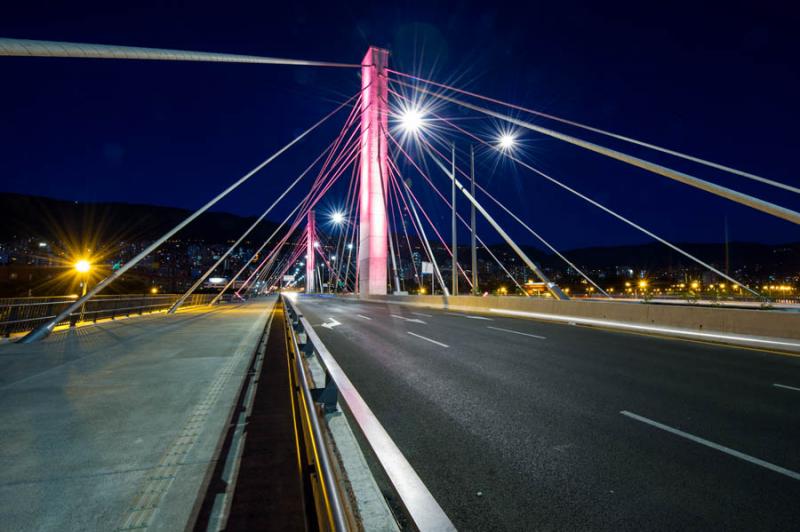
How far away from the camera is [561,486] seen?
3.24m

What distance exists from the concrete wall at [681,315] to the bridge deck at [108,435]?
523 inches

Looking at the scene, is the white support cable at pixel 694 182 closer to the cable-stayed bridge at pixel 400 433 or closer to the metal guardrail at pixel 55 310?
the cable-stayed bridge at pixel 400 433

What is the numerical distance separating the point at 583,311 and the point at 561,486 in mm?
15249

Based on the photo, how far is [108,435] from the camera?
4062mm

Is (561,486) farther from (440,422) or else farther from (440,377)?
(440,377)

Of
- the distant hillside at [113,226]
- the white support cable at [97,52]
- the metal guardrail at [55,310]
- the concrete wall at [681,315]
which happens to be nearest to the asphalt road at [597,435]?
the concrete wall at [681,315]

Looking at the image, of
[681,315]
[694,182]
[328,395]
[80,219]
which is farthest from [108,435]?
[80,219]

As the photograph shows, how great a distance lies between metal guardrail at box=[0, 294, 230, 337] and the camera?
12.0m

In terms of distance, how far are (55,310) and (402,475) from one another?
53.3 feet

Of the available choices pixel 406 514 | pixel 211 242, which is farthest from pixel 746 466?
pixel 211 242

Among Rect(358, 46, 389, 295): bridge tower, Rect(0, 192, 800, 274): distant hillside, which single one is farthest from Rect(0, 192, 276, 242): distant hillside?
Rect(358, 46, 389, 295): bridge tower

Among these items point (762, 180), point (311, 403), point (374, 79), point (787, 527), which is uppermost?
point (374, 79)

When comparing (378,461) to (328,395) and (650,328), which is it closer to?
(328,395)

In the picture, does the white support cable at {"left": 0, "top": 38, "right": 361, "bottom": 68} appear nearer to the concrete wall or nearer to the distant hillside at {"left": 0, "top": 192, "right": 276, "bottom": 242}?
the concrete wall
